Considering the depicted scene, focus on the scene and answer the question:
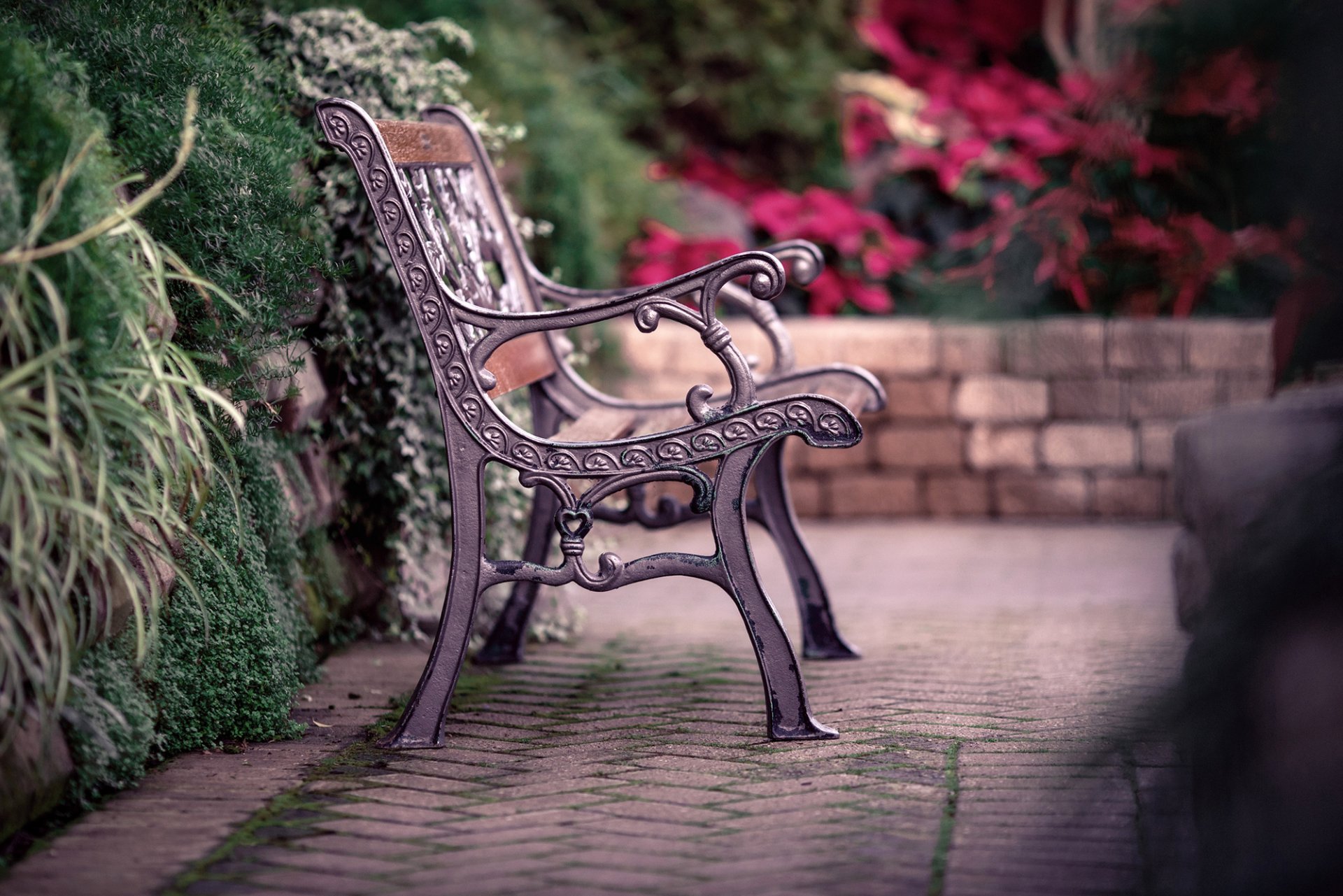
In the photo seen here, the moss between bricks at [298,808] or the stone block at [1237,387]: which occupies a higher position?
the stone block at [1237,387]

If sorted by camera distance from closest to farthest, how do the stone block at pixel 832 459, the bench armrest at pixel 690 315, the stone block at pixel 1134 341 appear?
the stone block at pixel 1134 341 → the bench armrest at pixel 690 315 → the stone block at pixel 832 459

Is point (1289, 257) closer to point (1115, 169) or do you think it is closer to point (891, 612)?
point (1115, 169)

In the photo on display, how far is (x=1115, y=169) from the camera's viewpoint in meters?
1.07

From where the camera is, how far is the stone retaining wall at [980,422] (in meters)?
5.44

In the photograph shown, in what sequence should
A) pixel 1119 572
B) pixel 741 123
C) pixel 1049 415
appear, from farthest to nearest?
pixel 741 123, pixel 1049 415, pixel 1119 572

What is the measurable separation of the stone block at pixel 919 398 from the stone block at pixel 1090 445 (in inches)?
16.8

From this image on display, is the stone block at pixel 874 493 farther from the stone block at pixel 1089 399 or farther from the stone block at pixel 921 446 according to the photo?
the stone block at pixel 1089 399

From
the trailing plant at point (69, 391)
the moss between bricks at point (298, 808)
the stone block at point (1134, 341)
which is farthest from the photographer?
the moss between bricks at point (298, 808)

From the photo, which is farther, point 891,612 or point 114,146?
point 891,612

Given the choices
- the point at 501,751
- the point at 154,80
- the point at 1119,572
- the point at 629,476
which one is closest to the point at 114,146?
the point at 154,80

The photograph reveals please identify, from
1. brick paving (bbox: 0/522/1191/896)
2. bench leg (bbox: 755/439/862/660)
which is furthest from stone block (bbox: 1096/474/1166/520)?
bench leg (bbox: 755/439/862/660)

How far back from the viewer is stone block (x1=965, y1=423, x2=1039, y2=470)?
5.57 metres

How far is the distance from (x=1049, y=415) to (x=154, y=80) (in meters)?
3.93

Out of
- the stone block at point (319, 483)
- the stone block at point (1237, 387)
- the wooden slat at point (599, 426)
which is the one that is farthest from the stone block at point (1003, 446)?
the stone block at point (319, 483)
